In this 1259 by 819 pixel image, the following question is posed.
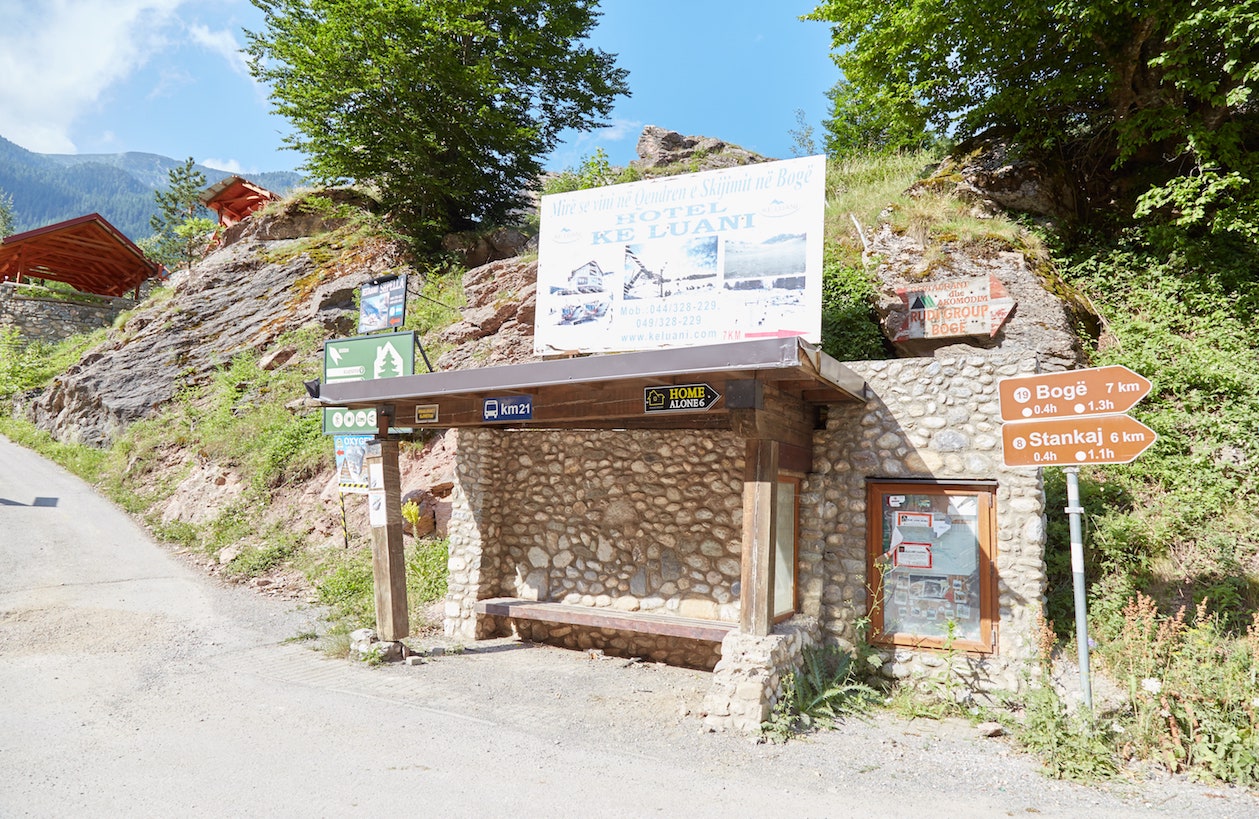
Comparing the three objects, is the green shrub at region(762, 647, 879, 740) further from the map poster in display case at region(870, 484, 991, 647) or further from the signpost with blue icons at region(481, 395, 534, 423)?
the signpost with blue icons at region(481, 395, 534, 423)

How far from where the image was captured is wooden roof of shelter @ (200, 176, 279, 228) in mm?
26094

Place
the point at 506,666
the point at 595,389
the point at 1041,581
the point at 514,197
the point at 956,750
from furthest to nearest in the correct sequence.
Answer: the point at 514,197 < the point at 506,666 < the point at 595,389 < the point at 1041,581 < the point at 956,750

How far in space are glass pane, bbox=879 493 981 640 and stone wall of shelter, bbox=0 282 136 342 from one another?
90.7 ft

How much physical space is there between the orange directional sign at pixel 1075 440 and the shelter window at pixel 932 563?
1.36 meters

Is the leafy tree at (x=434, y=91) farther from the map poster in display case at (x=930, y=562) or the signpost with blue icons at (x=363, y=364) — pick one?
the map poster in display case at (x=930, y=562)

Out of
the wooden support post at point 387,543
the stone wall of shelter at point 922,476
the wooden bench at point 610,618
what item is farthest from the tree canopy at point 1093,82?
the wooden support post at point 387,543

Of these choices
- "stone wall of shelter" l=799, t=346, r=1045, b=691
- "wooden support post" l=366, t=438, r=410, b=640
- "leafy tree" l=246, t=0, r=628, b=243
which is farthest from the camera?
"leafy tree" l=246, t=0, r=628, b=243

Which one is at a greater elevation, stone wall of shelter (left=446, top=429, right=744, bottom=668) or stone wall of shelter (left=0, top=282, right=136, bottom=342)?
stone wall of shelter (left=0, top=282, right=136, bottom=342)

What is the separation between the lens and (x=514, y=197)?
17.8m

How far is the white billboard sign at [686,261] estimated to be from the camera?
6566mm

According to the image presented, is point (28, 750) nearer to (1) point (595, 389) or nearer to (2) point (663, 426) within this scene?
(1) point (595, 389)

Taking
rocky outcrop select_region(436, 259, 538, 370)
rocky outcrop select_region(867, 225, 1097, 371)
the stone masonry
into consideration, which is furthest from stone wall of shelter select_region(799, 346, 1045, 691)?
rocky outcrop select_region(436, 259, 538, 370)

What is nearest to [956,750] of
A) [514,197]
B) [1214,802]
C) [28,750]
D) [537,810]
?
[1214,802]

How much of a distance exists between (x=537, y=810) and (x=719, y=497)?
3.72m
